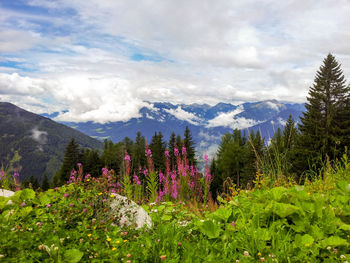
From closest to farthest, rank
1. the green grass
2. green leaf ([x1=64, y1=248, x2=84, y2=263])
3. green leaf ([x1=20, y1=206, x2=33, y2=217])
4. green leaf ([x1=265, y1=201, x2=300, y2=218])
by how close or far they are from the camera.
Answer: green leaf ([x1=64, y1=248, x2=84, y2=263]) → the green grass → green leaf ([x1=265, y1=201, x2=300, y2=218]) → green leaf ([x1=20, y1=206, x2=33, y2=217])

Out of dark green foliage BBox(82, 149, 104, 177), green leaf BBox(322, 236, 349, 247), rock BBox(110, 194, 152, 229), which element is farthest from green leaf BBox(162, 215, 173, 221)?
dark green foliage BBox(82, 149, 104, 177)

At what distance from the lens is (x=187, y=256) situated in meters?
2.29

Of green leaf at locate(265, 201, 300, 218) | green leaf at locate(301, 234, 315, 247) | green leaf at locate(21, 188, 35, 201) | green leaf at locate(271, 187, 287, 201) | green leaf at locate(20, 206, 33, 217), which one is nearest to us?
green leaf at locate(301, 234, 315, 247)

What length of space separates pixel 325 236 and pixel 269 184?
2945 millimetres

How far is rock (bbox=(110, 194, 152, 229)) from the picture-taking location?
325cm

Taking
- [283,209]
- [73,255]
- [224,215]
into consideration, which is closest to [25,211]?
[73,255]

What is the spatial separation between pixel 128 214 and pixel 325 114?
3627cm

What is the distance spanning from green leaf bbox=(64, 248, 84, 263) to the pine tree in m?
30.8

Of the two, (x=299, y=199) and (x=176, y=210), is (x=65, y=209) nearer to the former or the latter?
(x=176, y=210)

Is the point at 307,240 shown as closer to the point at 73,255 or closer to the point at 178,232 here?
the point at 178,232

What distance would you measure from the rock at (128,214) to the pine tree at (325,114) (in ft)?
96.5

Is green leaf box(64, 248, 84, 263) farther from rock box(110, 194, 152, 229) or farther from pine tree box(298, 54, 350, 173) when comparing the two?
pine tree box(298, 54, 350, 173)

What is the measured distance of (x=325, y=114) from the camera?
3219 centimetres

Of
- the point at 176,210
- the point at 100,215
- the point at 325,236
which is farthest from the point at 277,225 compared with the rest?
the point at 100,215
